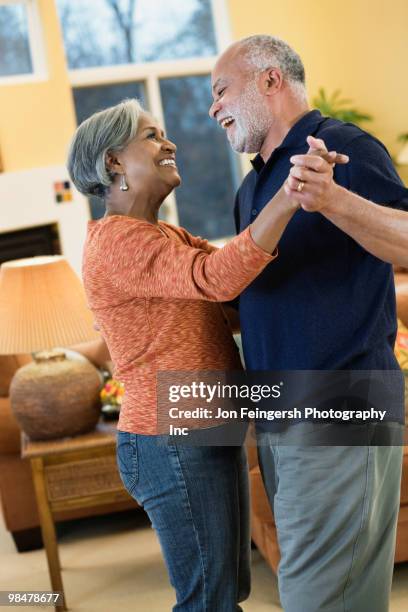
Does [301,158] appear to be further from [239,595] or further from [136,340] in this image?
[239,595]

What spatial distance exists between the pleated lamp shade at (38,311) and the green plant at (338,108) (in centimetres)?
551

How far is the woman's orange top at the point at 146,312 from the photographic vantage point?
5.60 feet

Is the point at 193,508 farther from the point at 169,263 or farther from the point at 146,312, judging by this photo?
the point at 169,263

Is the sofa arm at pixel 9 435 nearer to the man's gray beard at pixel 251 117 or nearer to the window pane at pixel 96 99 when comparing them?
the man's gray beard at pixel 251 117

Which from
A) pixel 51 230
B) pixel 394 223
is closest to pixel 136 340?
pixel 394 223

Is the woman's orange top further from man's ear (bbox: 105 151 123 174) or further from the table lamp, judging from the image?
the table lamp

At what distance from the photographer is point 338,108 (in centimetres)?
854

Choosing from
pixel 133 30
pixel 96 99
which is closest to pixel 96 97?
pixel 96 99

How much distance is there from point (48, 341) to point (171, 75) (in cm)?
587

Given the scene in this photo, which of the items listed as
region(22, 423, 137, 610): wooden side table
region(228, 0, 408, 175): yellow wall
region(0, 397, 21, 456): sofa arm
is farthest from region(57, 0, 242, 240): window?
region(22, 423, 137, 610): wooden side table

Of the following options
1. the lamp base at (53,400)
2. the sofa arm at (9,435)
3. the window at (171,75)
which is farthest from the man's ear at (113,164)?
the window at (171,75)

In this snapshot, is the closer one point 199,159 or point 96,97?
point 96,97

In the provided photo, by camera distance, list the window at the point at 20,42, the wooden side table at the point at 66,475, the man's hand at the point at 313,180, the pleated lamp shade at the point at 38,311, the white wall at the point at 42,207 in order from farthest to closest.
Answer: the window at the point at 20,42 < the white wall at the point at 42,207 < the wooden side table at the point at 66,475 < the pleated lamp shade at the point at 38,311 < the man's hand at the point at 313,180

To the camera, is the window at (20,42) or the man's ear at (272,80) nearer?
the man's ear at (272,80)
